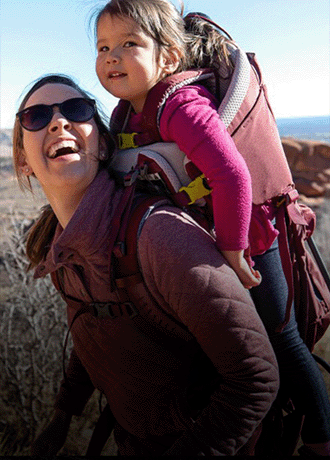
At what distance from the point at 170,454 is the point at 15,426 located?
2830 mm

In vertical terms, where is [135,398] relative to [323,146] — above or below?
above

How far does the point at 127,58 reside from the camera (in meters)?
1.16

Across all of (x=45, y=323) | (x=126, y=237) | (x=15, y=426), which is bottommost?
(x=15, y=426)

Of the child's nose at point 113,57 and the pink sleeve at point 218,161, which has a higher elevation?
the child's nose at point 113,57

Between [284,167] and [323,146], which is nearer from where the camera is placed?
[284,167]

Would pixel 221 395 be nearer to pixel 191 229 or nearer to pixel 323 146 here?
pixel 191 229

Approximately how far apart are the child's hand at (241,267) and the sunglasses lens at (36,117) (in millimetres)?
513

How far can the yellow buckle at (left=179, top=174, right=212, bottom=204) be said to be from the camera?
113cm

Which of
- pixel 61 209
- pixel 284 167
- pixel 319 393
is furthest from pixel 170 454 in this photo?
pixel 284 167

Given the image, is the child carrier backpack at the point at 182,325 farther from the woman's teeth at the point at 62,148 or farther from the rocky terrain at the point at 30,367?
the rocky terrain at the point at 30,367

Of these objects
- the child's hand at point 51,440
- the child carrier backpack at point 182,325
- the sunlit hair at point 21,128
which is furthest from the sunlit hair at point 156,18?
the child's hand at point 51,440

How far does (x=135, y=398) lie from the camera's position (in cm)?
124

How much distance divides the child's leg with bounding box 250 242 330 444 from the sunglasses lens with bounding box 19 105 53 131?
0.62 metres

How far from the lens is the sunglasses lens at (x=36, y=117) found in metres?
1.17
